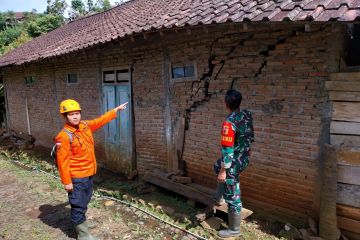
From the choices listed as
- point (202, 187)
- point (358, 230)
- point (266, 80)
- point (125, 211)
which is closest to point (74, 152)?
point (125, 211)

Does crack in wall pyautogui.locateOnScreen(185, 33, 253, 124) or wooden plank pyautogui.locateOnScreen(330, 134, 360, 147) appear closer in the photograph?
wooden plank pyautogui.locateOnScreen(330, 134, 360, 147)

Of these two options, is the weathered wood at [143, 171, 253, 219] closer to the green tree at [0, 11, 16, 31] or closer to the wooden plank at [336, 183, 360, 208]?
the wooden plank at [336, 183, 360, 208]

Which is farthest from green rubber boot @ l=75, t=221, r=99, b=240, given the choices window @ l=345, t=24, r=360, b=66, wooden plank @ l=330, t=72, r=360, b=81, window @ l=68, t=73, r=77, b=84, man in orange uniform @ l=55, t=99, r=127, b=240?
window @ l=68, t=73, r=77, b=84

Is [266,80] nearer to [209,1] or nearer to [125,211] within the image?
[209,1]

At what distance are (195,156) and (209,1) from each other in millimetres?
2815

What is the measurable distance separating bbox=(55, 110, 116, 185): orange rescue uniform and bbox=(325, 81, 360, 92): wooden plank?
3.26 meters

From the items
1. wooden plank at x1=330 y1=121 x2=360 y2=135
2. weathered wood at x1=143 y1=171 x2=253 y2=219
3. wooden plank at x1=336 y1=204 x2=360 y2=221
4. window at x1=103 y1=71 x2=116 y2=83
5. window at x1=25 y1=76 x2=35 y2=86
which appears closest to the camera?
wooden plank at x1=330 y1=121 x2=360 y2=135

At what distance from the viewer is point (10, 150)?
11.7 metres

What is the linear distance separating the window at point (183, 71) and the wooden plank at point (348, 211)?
3220mm

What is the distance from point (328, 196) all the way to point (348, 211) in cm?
32

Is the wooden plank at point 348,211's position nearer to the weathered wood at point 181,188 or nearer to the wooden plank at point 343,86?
the weathered wood at point 181,188

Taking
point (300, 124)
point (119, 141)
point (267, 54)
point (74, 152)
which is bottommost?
point (119, 141)

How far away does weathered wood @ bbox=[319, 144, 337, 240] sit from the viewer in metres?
4.29

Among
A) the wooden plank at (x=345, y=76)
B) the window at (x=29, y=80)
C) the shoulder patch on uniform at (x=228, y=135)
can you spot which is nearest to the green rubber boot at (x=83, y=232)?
the shoulder patch on uniform at (x=228, y=135)
